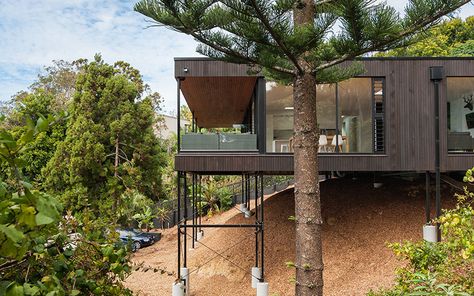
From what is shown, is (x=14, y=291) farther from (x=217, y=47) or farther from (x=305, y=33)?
(x=217, y=47)

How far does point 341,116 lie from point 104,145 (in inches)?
375

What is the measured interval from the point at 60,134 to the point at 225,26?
13627mm

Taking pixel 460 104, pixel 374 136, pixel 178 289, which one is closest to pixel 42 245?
pixel 178 289

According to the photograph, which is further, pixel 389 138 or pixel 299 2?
pixel 389 138

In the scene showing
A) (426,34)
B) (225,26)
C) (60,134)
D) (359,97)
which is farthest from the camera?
(60,134)

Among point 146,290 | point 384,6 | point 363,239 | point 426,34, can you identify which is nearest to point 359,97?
point 363,239

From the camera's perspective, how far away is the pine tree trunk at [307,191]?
329 centimetres

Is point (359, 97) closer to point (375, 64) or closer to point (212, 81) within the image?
point (375, 64)

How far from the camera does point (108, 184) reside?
48.0 feet

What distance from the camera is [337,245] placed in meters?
9.03

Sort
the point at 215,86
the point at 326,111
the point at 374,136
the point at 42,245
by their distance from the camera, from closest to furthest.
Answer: the point at 42,245, the point at 374,136, the point at 326,111, the point at 215,86

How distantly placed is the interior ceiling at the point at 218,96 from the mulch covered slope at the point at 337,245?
3.33m

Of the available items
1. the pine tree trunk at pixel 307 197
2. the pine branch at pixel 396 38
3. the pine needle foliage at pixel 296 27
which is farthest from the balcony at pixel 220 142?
the pine tree trunk at pixel 307 197

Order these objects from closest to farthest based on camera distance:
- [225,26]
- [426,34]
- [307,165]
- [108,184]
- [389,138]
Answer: [307,165], [225,26], [426,34], [389,138], [108,184]
